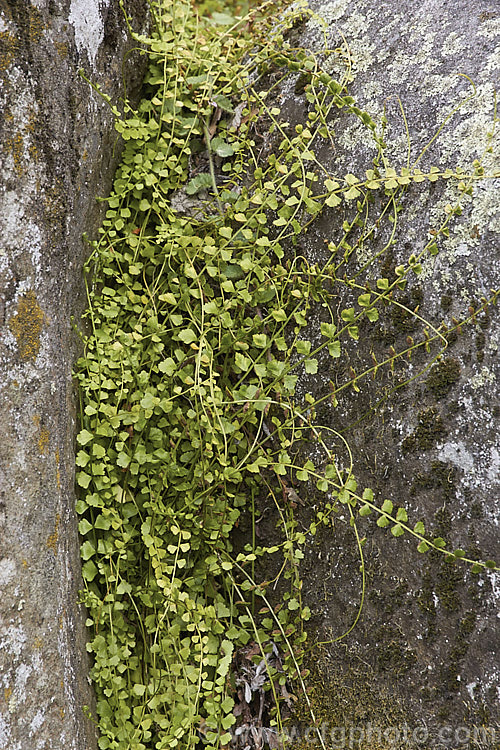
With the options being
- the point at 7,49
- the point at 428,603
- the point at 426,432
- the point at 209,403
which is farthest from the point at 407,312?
the point at 7,49

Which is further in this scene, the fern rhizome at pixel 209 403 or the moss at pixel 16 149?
the fern rhizome at pixel 209 403

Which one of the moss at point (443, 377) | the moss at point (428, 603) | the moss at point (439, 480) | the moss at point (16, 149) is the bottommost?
the moss at point (428, 603)

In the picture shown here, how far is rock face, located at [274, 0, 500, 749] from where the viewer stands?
1466mm

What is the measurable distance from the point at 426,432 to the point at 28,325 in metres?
1.11

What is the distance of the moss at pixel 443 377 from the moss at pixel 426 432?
50mm

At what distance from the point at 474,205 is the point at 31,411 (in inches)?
51.3

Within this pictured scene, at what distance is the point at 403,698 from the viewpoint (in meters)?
1.55

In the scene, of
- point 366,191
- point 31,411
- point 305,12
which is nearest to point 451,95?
point 366,191

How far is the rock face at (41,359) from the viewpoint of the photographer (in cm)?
146

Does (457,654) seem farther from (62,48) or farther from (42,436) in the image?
(62,48)
